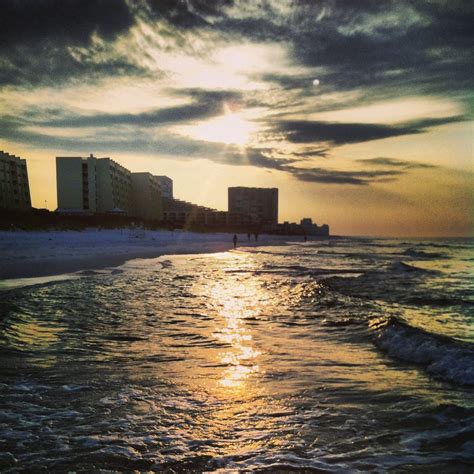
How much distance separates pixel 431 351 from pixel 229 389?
13.7 feet

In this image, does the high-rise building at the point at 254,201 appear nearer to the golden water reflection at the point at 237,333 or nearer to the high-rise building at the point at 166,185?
the high-rise building at the point at 166,185

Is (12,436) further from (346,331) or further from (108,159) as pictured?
(108,159)

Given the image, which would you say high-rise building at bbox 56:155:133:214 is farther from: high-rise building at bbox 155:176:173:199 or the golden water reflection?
high-rise building at bbox 155:176:173:199

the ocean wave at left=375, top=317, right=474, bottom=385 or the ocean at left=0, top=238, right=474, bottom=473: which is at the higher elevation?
the ocean at left=0, top=238, right=474, bottom=473

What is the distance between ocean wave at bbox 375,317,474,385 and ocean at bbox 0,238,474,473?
3 cm

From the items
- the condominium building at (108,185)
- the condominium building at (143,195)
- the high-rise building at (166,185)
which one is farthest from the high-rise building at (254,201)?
the condominium building at (108,185)

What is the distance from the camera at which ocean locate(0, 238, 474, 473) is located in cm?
332

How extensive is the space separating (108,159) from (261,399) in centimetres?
8394

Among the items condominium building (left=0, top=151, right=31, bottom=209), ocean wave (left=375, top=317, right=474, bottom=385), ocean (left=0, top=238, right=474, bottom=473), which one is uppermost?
condominium building (left=0, top=151, right=31, bottom=209)

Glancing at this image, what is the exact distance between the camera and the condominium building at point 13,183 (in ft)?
216

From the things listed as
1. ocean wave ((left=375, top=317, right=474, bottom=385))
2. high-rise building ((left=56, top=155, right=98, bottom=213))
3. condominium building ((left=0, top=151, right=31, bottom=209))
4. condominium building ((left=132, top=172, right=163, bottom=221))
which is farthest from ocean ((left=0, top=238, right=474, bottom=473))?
condominium building ((left=132, top=172, right=163, bottom=221))

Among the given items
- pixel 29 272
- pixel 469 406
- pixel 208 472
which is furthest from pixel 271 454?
pixel 29 272

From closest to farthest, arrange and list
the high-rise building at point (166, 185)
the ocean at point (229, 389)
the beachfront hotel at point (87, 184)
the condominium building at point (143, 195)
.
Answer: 1. the ocean at point (229, 389)
2. the beachfront hotel at point (87, 184)
3. the condominium building at point (143, 195)
4. the high-rise building at point (166, 185)

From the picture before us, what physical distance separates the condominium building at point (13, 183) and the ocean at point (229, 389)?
66837 mm
